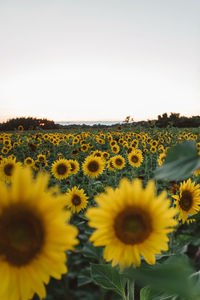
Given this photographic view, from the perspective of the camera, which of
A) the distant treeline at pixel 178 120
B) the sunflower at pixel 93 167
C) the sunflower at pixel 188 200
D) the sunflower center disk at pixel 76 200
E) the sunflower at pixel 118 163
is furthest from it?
the distant treeline at pixel 178 120

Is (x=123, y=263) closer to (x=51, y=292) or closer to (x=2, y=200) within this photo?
(x=2, y=200)

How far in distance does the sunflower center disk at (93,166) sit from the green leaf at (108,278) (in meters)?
2.79

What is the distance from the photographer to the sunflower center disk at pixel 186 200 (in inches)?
71.2

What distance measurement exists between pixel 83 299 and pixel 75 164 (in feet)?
8.46

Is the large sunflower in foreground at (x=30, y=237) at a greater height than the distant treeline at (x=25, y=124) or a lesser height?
lesser

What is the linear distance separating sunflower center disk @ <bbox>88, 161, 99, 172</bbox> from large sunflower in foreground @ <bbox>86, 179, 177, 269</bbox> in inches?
128

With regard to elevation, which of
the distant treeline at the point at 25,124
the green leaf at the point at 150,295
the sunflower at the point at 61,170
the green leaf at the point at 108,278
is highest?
the distant treeline at the point at 25,124

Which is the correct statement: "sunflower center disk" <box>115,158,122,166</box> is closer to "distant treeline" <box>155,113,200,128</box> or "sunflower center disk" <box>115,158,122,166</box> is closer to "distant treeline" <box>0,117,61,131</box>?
"distant treeline" <box>0,117,61,131</box>

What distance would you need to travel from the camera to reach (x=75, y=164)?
426 cm

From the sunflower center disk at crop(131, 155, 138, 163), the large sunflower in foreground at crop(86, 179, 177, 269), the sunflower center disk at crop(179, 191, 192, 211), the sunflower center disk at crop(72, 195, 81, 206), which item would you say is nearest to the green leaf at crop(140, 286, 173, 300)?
the large sunflower in foreground at crop(86, 179, 177, 269)

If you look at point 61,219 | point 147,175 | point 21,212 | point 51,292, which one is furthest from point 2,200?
point 147,175

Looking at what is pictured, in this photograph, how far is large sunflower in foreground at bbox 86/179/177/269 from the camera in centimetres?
78

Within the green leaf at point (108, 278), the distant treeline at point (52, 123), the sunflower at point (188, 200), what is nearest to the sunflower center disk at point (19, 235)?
the green leaf at point (108, 278)

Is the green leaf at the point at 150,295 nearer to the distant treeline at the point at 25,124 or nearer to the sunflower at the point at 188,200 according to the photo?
the sunflower at the point at 188,200
